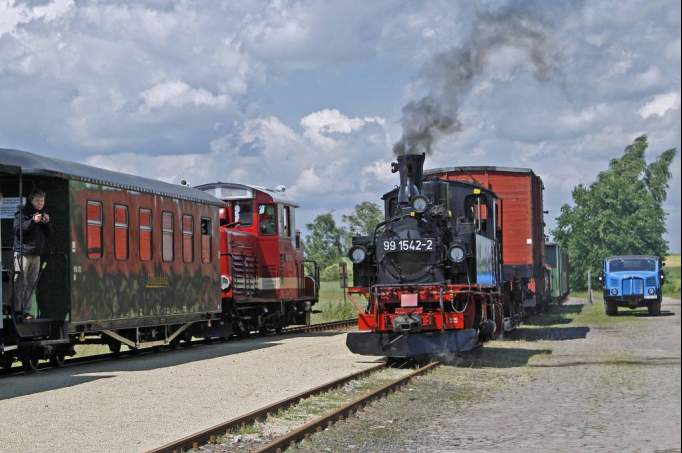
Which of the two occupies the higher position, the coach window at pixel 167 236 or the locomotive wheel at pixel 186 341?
the coach window at pixel 167 236

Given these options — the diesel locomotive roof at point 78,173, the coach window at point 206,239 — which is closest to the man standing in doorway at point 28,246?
the diesel locomotive roof at point 78,173

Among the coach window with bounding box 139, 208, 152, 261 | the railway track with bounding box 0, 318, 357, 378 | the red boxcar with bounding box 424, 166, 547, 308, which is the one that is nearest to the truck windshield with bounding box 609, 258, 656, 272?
the red boxcar with bounding box 424, 166, 547, 308

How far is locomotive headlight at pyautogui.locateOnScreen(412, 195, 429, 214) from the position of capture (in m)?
16.7

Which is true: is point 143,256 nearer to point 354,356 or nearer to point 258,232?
point 354,356

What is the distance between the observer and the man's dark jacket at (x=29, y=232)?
15.1 metres

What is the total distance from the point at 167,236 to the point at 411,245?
16.8ft

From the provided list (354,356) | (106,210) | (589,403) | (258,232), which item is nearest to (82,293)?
(106,210)

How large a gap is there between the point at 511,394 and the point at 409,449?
4.11 m

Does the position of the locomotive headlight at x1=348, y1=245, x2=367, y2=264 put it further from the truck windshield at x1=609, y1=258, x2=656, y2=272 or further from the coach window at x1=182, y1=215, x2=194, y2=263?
the truck windshield at x1=609, y1=258, x2=656, y2=272

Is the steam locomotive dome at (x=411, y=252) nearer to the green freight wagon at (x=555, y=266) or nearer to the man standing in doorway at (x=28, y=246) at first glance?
the man standing in doorway at (x=28, y=246)

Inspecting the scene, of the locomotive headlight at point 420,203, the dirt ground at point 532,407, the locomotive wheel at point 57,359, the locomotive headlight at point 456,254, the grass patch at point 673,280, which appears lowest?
the dirt ground at point 532,407

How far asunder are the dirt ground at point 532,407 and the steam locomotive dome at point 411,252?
1630 millimetres

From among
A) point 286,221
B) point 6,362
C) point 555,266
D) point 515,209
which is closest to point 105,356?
point 6,362

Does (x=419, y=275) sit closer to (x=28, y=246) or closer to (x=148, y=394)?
(x=148, y=394)
